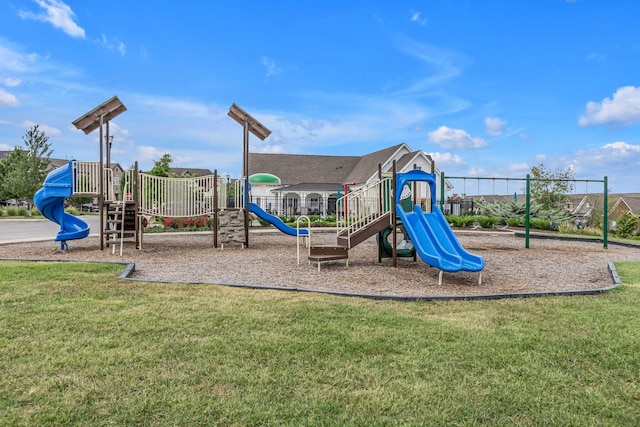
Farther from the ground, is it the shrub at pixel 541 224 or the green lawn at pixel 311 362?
the shrub at pixel 541 224

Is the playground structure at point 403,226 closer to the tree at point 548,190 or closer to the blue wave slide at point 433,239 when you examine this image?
the blue wave slide at point 433,239

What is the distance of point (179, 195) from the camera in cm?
1246

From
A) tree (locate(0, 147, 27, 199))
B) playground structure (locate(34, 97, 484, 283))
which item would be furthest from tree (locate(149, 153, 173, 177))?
playground structure (locate(34, 97, 484, 283))

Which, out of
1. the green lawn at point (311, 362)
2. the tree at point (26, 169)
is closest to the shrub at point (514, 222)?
the green lawn at point (311, 362)

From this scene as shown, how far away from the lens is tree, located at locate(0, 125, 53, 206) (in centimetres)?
3809

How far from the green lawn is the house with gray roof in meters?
27.0

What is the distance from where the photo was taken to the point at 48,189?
1131 centimetres

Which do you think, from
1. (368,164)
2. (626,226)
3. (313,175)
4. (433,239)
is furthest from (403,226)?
(313,175)

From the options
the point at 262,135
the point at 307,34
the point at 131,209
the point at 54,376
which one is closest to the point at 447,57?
the point at 307,34

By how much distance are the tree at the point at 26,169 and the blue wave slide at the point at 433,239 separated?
40.9 m

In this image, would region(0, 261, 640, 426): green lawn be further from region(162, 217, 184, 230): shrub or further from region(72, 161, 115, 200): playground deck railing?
region(162, 217, 184, 230): shrub

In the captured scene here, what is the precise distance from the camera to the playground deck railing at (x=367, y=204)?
30.1 ft

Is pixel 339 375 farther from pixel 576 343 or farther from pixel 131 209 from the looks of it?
pixel 131 209

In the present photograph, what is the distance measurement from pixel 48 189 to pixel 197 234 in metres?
6.27
